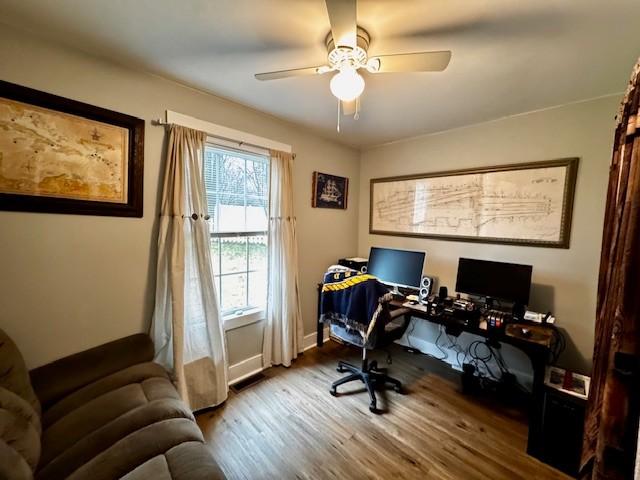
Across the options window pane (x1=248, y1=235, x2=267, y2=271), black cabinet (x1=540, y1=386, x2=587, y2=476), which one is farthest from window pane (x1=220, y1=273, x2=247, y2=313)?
black cabinet (x1=540, y1=386, x2=587, y2=476)

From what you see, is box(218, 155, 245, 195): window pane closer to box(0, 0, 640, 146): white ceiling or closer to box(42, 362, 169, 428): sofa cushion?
box(0, 0, 640, 146): white ceiling

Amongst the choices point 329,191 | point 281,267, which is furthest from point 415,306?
point 329,191

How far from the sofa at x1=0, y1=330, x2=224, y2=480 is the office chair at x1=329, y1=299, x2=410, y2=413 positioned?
4.02ft

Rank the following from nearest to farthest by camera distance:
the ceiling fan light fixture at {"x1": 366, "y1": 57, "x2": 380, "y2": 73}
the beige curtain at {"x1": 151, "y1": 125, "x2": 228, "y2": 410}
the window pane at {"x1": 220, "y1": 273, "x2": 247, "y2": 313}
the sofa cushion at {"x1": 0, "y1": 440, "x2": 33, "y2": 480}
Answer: the sofa cushion at {"x1": 0, "y1": 440, "x2": 33, "y2": 480} → the ceiling fan light fixture at {"x1": 366, "y1": 57, "x2": 380, "y2": 73} → the beige curtain at {"x1": 151, "y1": 125, "x2": 228, "y2": 410} → the window pane at {"x1": 220, "y1": 273, "x2": 247, "y2": 313}

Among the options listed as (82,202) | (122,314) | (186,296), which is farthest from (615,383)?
(82,202)

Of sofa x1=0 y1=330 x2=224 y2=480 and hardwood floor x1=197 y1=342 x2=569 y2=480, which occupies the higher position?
sofa x1=0 y1=330 x2=224 y2=480

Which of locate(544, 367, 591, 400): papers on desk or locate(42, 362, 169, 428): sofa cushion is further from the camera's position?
locate(544, 367, 591, 400): papers on desk

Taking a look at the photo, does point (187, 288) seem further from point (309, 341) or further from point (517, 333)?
point (517, 333)

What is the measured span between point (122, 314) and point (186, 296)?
396 mm

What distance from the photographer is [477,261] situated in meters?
2.34

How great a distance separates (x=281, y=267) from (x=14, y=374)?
5.72 feet

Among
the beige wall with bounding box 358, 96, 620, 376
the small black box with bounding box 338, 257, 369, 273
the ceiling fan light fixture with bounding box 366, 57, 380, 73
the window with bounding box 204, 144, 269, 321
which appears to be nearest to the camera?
the ceiling fan light fixture with bounding box 366, 57, 380, 73

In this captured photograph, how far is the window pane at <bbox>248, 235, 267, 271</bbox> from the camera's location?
251 centimetres

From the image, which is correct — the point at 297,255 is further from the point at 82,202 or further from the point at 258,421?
the point at 82,202
